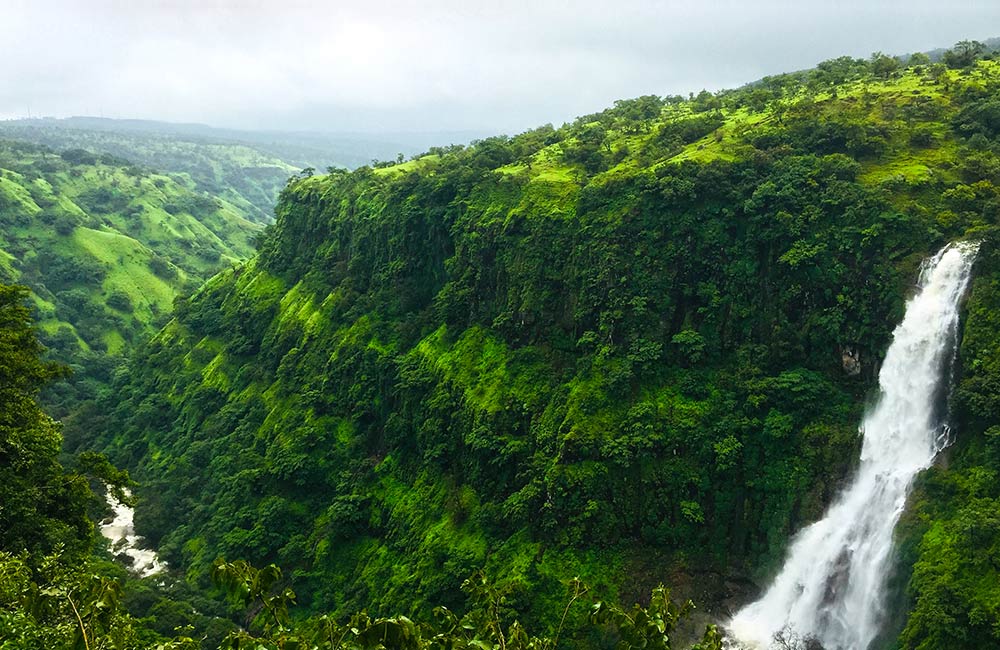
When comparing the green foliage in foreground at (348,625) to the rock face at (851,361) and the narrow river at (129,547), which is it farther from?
the narrow river at (129,547)

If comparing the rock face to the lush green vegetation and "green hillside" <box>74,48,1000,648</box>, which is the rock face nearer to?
"green hillside" <box>74,48,1000,648</box>

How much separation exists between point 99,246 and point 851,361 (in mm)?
106863

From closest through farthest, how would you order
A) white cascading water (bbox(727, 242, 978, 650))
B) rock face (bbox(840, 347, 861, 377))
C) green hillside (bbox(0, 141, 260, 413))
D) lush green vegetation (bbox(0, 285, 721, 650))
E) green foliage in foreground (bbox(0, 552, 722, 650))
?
green foliage in foreground (bbox(0, 552, 722, 650)), lush green vegetation (bbox(0, 285, 721, 650)), white cascading water (bbox(727, 242, 978, 650)), rock face (bbox(840, 347, 861, 377)), green hillside (bbox(0, 141, 260, 413))

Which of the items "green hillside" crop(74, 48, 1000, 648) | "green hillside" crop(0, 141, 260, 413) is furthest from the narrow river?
"green hillside" crop(0, 141, 260, 413)

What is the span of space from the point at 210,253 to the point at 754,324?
11896 cm

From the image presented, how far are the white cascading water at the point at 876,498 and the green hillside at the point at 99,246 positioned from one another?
70.2 metres

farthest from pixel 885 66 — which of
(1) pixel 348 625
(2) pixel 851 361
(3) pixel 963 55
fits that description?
Result: (1) pixel 348 625

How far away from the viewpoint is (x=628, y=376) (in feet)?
123

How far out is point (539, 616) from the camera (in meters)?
33.1

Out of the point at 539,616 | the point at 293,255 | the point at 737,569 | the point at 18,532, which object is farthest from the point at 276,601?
the point at 293,255

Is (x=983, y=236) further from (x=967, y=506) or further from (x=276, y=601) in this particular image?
(x=276, y=601)

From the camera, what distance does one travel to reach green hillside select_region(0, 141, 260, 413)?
90.3 meters

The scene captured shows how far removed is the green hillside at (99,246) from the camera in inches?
3556

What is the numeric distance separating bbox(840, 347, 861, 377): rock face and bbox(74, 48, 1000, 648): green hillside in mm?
104
